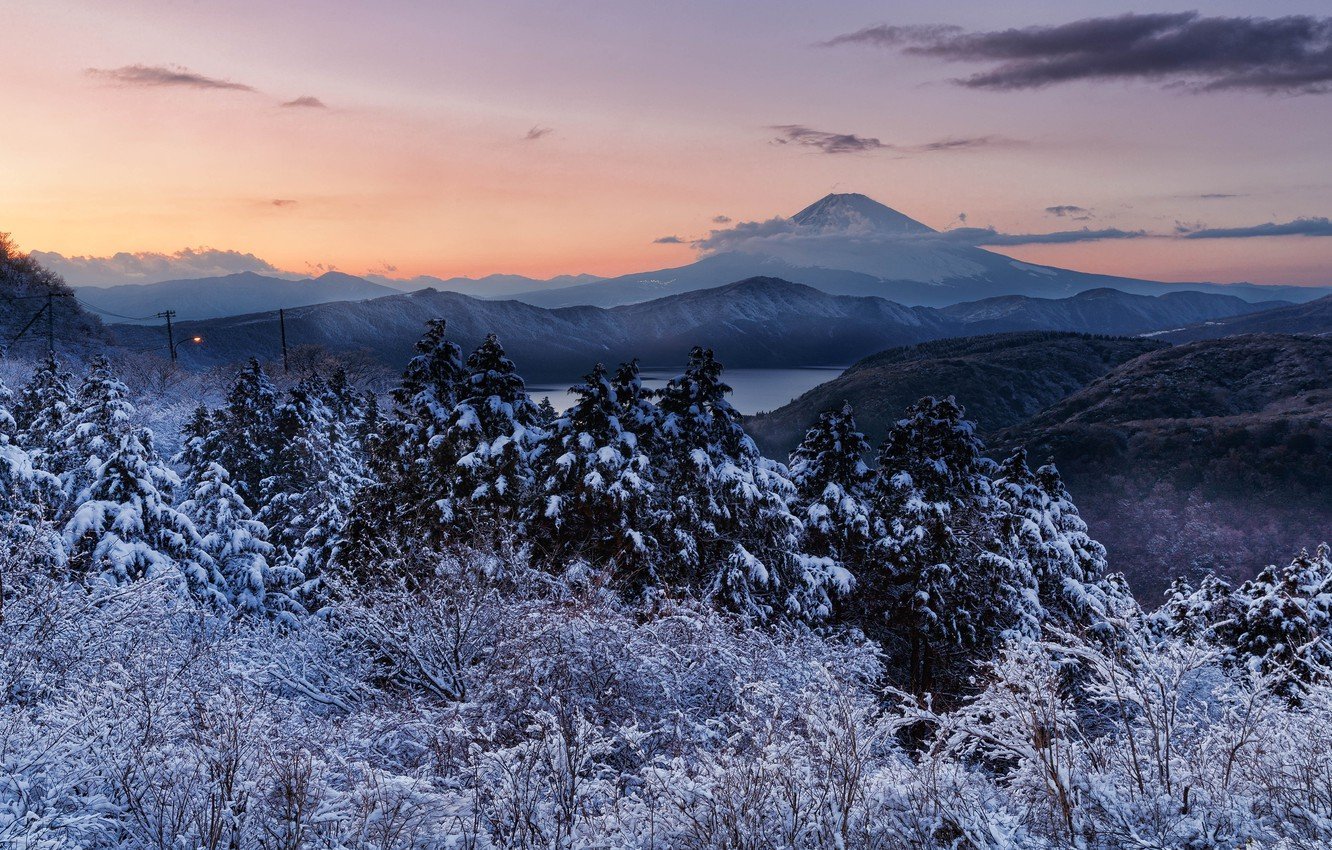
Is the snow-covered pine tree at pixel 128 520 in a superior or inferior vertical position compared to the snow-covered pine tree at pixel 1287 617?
superior

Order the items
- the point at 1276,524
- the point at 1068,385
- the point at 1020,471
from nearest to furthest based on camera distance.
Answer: the point at 1020,471 < the point at 1276,524 < the point at 1068,385

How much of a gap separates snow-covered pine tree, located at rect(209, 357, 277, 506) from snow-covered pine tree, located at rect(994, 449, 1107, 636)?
2681 centimetres

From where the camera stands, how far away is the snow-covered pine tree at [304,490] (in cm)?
2506

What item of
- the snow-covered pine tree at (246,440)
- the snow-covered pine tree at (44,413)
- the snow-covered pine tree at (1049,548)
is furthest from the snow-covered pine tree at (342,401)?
the snow-covered pine tree at (1049,548)

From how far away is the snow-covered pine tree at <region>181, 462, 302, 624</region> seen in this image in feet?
73.2

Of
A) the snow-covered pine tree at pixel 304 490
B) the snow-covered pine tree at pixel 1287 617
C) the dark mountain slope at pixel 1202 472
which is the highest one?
the snow-covered pine tree at pixel 304 490

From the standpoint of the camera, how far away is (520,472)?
21.4 metres

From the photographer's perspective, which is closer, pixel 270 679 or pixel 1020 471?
pixel 270 679

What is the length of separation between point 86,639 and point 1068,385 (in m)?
149

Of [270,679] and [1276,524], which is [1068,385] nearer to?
[1276,524]

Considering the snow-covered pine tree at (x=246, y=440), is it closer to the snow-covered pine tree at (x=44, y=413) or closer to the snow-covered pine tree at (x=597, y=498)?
the snow-covered pine tree at (x=44, y=413)

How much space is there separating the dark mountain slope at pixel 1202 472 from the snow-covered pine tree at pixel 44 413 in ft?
191

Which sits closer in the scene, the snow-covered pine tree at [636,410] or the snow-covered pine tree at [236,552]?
the snow-covered pine tree at [636,410]

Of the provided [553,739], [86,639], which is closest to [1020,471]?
[553,739]
